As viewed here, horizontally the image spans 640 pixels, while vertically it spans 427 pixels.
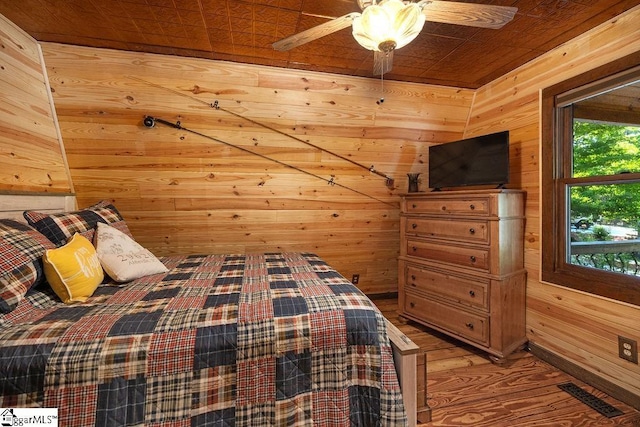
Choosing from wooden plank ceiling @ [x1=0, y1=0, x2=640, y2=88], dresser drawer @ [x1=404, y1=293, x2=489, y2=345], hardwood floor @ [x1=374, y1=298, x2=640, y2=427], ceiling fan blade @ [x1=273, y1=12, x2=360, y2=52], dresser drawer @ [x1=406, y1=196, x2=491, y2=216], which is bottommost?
hardwood floor @ [x1=374, y1=298, x2=640, y2=427]

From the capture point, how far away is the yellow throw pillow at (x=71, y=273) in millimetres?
1271

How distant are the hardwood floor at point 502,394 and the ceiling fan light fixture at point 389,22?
1977 mm

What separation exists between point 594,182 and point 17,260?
3319mm

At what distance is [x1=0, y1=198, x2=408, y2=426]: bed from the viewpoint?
899 millimetres

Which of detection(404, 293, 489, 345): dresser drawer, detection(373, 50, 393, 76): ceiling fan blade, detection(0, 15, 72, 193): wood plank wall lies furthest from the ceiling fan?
detection(0, 15, 72, 193): wood plank wall

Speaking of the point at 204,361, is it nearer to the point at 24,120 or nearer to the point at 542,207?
the point at 24,120

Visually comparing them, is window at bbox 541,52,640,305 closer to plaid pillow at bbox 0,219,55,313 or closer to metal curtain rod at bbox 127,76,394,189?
metal curtain rod at bbox 127,76,394,189

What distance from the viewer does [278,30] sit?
177 centimetres

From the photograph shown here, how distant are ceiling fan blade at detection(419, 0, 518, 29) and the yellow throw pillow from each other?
2.04 metres

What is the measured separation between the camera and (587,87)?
5.90 feet

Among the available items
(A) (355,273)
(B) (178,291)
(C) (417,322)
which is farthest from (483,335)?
(B) (178,291)

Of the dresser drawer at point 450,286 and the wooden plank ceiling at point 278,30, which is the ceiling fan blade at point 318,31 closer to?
the wooden plank ceiling at point 278,30

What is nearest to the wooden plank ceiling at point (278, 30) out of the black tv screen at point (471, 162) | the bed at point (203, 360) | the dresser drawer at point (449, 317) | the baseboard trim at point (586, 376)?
the black tv screen at point (471, 162)

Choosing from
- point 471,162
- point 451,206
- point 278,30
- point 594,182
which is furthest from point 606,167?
point 278,30
